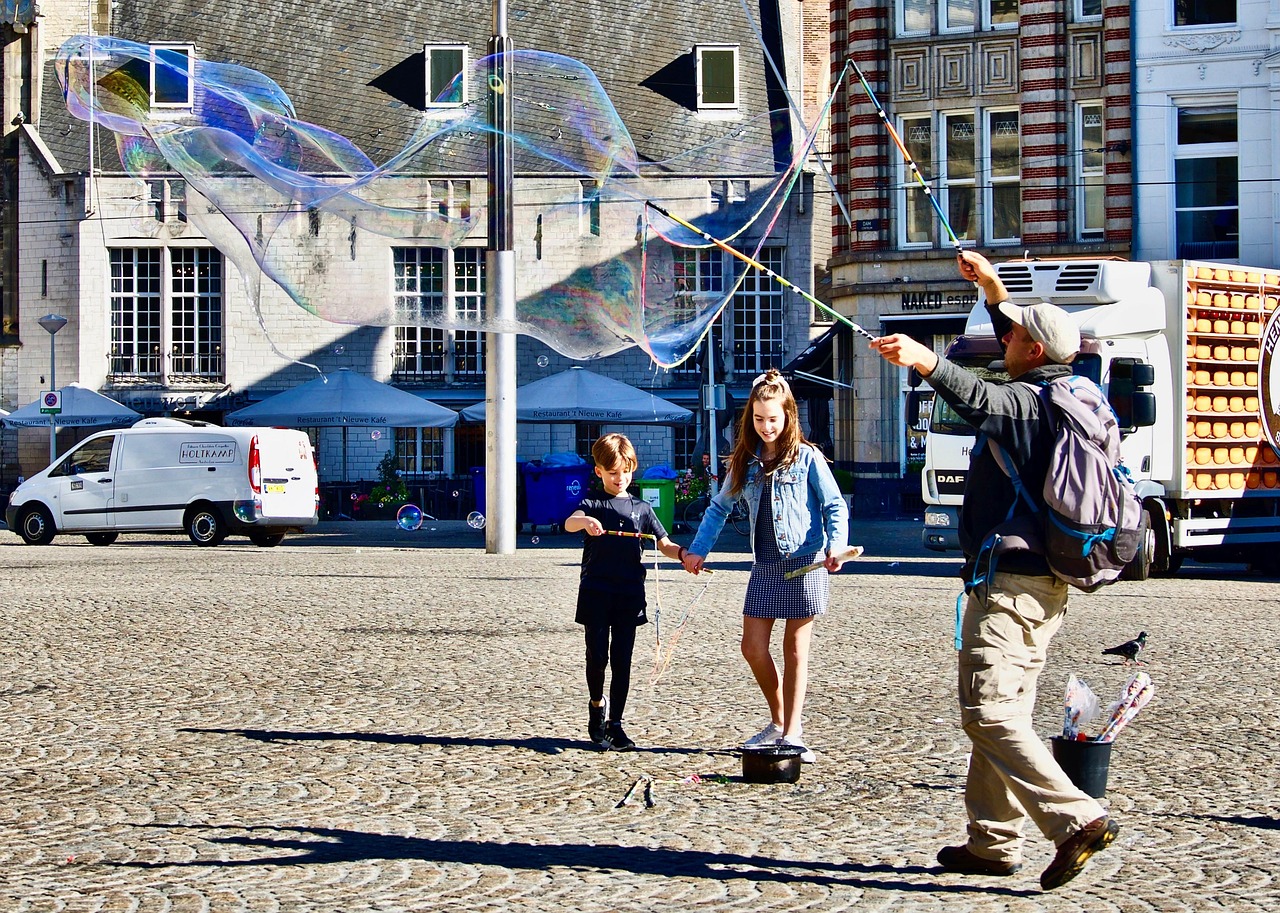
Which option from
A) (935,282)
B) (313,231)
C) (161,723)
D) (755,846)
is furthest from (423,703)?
(935,282)

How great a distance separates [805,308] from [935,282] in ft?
25.6

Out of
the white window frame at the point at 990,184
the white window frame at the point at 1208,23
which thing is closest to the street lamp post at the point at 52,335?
the white window frame at the point at 990,184

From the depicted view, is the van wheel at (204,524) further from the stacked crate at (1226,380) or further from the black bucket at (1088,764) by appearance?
the black bucket at (1088,764)

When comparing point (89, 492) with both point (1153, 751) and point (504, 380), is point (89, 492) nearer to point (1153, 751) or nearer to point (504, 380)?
point (504, 380)

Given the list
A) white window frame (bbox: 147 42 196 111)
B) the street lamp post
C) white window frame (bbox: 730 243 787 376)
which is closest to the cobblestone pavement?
white window frame (bbox: 147 42 196 111)

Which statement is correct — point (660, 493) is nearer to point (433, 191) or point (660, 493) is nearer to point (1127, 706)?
point (433, 191)

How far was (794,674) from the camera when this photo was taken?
735 cm

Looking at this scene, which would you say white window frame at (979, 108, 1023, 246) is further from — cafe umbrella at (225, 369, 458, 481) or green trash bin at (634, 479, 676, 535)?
cafe umbrella at (225, 369, 458, 481)

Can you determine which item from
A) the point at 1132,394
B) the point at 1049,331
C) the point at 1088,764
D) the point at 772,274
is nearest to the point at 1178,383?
the point at 1132,394

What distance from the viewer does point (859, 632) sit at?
12711 mm

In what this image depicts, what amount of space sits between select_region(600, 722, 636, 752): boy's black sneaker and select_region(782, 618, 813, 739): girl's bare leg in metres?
0.83

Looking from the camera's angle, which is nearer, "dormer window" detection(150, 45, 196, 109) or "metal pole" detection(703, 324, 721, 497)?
"dormer window" detection(150, 45, 196, 109)

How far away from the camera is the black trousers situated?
793 centimetres

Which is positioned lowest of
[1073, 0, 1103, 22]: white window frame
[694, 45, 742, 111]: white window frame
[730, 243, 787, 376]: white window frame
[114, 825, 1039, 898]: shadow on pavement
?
[114, 825, 1039, 898]: shadow on pavement
